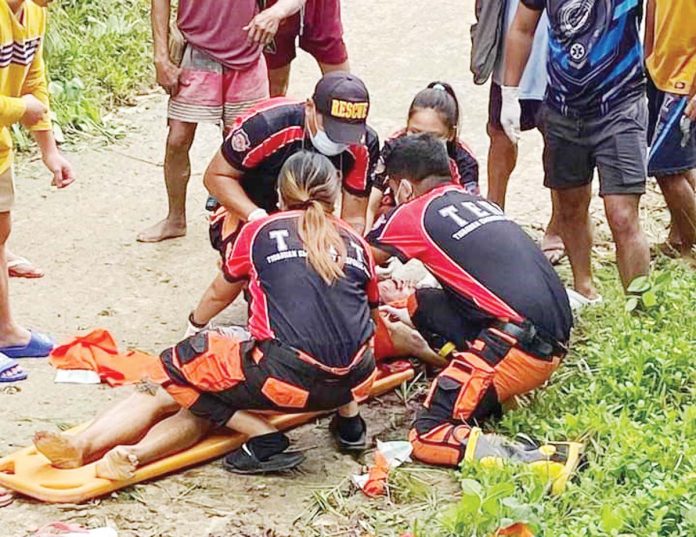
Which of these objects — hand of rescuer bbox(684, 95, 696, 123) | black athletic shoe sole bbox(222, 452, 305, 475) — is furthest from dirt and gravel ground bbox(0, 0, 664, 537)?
hand of rescuer bbox(684, 95, 696, 123)

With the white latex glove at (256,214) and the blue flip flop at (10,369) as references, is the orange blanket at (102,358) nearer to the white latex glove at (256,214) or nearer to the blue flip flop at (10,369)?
the blue flip flop at (10,369)

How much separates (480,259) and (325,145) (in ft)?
2.84

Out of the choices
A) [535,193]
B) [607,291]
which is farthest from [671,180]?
[535,193]

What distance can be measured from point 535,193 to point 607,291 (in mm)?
1410

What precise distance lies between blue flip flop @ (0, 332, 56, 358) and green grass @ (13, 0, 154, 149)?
2755mm

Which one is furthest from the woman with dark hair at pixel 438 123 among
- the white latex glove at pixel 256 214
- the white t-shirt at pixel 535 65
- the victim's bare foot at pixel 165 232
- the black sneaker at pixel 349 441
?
the victim's bare foot at pixel 165 232

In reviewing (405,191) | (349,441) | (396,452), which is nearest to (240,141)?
(405,191)

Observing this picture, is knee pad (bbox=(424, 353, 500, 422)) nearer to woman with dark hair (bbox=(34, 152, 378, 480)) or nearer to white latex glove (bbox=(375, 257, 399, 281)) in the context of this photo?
woman with dark hair (bbox=(34, 152, 378, 480))

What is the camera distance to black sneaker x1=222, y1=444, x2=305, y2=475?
448 centimetres

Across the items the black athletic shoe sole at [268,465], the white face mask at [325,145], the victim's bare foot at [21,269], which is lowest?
the victim's bare foot at [21,269]

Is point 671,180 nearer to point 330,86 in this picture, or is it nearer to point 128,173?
point 330,86

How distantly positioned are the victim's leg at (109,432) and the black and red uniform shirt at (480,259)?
1022mm

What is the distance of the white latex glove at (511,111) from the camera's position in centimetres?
587

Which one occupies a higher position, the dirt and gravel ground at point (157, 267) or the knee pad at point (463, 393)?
the knee pad at point (463, 393)
